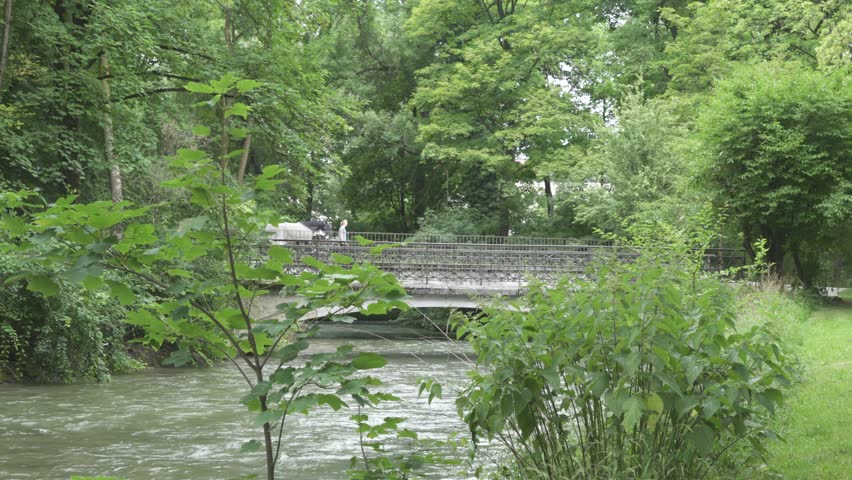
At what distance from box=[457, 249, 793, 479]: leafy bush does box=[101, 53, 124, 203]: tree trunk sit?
13.2 meters

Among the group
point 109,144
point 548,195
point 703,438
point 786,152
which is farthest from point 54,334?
point 548,195

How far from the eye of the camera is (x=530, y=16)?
132ft

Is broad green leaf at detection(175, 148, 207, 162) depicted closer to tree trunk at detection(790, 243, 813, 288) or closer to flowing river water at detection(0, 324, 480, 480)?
flowing river water at detection(0, 324, 480, 480)

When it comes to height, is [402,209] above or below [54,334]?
above

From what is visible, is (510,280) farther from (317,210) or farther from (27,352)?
(317,210)

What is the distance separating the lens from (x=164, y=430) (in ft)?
39.9

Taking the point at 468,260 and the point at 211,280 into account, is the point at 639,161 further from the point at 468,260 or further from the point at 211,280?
the point at 211,280

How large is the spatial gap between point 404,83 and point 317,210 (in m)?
11.2

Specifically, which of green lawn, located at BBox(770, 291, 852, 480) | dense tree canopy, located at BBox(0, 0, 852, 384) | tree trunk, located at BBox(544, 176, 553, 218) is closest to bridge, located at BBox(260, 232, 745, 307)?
dense tree canopy, located at BBox(0, 0, 852, 384)

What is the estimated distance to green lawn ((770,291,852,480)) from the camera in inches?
271

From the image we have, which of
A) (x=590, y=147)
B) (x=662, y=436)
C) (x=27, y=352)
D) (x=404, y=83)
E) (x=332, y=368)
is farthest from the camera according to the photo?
(x=404, y=83)

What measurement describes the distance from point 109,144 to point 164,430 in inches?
289

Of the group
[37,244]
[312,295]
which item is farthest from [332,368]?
[37,244]

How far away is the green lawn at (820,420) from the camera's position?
22.5ft
